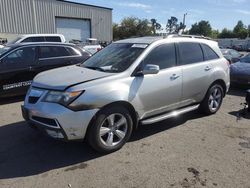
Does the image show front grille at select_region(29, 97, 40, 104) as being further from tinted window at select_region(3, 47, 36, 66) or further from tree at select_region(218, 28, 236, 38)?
tree at select_region(218, 28, 236, 38)

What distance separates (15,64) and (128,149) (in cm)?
479

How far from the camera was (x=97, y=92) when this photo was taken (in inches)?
169

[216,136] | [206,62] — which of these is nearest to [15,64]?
[206,62]

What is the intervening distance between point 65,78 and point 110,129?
1085 millimetres

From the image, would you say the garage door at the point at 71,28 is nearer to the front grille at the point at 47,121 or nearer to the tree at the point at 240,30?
the front grille at the point at 47,121

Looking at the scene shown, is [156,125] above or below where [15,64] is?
below

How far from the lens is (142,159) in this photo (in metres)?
4.46

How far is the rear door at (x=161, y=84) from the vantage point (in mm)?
4957

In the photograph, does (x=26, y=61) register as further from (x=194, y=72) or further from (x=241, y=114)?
(x=241, y=114)

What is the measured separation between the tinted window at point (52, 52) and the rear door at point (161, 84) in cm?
453

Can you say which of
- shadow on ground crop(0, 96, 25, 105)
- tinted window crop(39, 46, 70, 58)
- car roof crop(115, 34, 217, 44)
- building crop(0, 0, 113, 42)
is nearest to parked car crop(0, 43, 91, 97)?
tinted window crop(39, 46, 70, 58)

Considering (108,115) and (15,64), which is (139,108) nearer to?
(108,115)

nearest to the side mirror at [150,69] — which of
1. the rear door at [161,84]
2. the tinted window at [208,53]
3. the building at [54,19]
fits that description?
the rear door at [161,84]

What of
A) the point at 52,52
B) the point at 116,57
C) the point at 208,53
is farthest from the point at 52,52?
the point at 208,53
